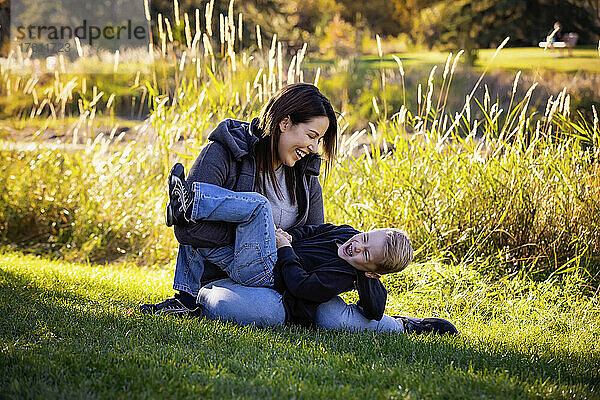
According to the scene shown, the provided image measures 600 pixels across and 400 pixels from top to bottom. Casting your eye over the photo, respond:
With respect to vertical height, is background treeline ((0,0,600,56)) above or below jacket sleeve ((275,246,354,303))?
above

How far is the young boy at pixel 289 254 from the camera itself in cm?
292

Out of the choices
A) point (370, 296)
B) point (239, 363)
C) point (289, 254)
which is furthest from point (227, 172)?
point (239, 363)

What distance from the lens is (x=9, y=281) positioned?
3.68 m

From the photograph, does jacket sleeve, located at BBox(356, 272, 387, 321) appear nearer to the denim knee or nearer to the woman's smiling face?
the denim knee

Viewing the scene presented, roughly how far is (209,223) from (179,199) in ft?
0.69

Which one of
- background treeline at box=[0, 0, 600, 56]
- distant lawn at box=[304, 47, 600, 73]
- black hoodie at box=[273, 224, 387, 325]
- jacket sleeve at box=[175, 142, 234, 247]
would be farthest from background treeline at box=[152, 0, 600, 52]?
black hoodie at box=[273, 224, 387, 325]

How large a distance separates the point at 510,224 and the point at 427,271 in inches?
25.7

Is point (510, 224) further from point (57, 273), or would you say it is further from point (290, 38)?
point (290, 38)

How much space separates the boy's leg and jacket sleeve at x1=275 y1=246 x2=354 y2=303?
4.1 inches

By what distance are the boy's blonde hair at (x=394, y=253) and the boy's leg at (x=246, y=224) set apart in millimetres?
516

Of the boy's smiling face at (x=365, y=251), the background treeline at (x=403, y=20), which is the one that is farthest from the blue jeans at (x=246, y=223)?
the background treeline at (x=403, y=20)

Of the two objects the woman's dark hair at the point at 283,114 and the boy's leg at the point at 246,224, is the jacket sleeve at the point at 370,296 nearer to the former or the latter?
the boy's leg at the point at 246,224

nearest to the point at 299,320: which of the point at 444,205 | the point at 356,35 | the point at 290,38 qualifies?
the point at 444,205

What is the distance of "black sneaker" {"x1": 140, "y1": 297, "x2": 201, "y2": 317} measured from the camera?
10.3 feet
